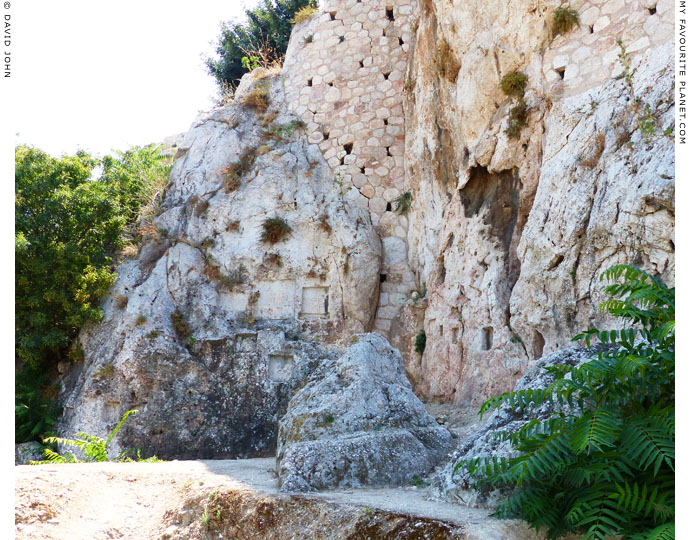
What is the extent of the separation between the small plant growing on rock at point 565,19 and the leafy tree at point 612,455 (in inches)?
264

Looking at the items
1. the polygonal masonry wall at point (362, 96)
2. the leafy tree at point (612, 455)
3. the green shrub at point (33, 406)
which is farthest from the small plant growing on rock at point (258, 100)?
the leafy tree at point (612, 455)

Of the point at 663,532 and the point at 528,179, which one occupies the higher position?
the point at 528,179

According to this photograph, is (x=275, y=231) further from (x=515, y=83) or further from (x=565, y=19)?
(x=565, y=19)

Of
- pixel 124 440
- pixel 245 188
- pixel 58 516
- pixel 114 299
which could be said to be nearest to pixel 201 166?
pixel 245 188

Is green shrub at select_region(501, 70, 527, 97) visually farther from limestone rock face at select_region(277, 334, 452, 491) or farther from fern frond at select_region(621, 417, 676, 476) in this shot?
fern frond at select_region(621, 417, 676, 476)

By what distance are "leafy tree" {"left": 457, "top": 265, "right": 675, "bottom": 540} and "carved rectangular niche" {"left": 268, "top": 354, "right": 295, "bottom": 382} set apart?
818cm

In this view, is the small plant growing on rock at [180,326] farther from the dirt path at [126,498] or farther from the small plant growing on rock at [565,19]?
the small plant growing on rock at [565,19]

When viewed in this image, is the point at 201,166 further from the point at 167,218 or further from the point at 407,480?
the point at 407,480

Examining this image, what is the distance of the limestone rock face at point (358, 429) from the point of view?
5391mm

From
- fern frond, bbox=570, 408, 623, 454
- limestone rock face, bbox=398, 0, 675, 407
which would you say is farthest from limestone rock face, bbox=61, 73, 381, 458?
fern frond, bbox=570, 408, 623, 454

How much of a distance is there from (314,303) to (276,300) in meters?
0.85

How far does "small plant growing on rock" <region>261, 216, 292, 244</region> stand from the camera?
1370 cm

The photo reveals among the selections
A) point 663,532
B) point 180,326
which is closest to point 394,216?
point 180,326

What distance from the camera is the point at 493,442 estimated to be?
4609mm
